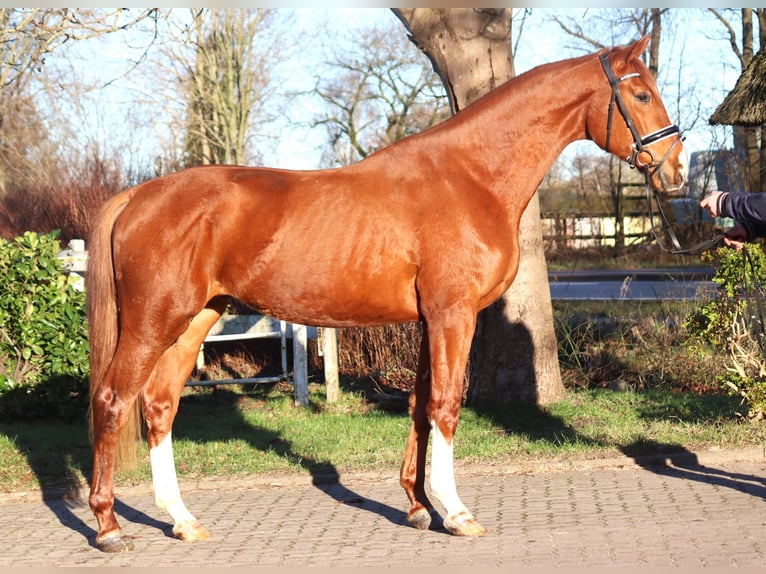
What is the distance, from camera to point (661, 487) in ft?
19.2

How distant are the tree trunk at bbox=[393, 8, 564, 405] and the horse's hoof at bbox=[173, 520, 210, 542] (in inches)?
166

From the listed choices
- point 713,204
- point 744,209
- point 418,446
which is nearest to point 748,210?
point 744,209

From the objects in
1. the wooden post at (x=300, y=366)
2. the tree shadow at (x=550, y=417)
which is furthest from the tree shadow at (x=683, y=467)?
the wooden post at (x=300, y=366)

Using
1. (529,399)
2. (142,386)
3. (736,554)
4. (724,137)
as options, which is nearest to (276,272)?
(142,386)

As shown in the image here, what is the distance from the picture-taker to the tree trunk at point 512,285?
27.4 feet

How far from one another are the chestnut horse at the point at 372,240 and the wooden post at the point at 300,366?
4005mm

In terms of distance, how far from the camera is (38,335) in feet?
26.9

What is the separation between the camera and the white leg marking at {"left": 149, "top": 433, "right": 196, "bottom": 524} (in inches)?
198

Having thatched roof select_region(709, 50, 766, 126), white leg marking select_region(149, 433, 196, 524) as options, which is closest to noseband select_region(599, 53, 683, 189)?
white leg marking select_region(149, 433, 196, 524)

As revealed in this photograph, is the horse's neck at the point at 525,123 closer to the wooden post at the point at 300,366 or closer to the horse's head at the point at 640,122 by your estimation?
the horse's head at the point at 640,122

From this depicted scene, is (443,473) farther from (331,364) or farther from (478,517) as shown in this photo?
(331,364)

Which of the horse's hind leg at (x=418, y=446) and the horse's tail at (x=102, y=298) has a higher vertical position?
the horse's tail at (x=102, y=298)

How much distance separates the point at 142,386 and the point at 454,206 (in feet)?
6.57

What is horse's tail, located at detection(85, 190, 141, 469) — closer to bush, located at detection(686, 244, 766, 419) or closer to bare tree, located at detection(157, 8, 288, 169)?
bush, located at detection(686, 244, 766, 419)
